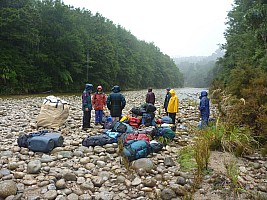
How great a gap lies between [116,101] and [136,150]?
340 centimetres

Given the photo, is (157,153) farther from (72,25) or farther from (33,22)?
(72,25)

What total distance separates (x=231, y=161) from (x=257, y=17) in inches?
343

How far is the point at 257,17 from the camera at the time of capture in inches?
434

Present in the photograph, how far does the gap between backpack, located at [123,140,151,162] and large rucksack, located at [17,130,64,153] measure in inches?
68.1

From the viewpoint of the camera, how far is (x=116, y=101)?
26.9 ft

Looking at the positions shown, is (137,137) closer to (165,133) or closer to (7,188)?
(165,133)

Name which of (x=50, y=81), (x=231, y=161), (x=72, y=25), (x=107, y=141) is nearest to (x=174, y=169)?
(x=231, y=161)

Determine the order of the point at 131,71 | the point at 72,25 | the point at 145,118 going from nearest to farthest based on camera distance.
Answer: the point at 145,118 < the point at 72,25 < the point at 131,71

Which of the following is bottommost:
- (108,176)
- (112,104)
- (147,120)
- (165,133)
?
(108,176)

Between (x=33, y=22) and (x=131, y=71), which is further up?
(x=33, y=22)

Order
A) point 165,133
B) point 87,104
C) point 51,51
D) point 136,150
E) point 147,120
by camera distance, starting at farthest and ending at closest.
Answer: point 51,51 → point 87,104 → point 147,120 → point 165,133 → point 136,150

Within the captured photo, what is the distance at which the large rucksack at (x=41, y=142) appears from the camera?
5391mm

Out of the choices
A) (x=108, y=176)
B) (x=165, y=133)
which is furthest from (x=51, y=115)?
(x=108, y=176)

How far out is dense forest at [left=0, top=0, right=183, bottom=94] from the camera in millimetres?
24812
